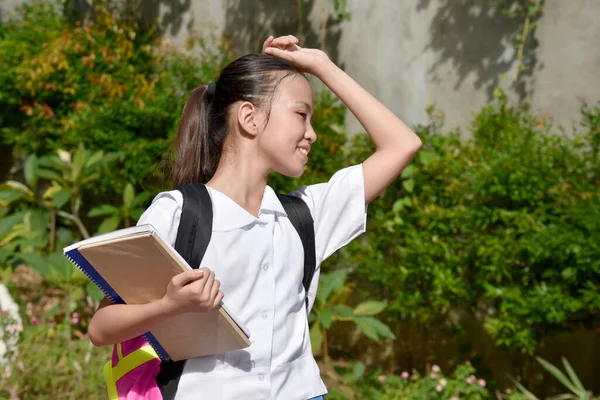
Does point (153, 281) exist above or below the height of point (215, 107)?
below

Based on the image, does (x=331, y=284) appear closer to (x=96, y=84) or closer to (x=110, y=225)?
(x=110, y=225)

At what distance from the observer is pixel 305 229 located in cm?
175

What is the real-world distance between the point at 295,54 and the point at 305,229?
0.38 m

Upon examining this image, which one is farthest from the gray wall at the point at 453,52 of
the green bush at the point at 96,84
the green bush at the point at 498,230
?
the green bush at the point at 96,84

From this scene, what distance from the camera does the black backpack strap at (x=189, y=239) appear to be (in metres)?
1.55

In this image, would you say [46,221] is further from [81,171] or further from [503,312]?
[503,312]

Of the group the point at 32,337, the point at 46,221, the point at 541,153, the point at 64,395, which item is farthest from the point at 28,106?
the point at 541,153

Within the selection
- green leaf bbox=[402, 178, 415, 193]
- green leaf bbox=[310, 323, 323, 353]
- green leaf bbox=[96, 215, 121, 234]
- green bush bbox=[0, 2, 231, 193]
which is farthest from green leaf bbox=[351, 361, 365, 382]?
green bush bbox=[0, 2, 231, 193]

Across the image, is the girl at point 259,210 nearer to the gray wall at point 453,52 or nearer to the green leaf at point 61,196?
the gray wall at point 453,52

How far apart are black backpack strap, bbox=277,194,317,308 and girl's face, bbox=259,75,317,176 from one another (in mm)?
83

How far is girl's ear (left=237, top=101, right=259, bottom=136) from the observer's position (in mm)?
1725

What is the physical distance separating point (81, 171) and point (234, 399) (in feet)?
11.3

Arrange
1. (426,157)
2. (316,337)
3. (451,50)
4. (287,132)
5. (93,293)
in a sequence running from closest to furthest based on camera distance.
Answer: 1. (287,132)
2. (316,337)
3. (426,157)
4. (93,293)
5. (451,50)

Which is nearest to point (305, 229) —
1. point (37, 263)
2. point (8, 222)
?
point (37, 263)
